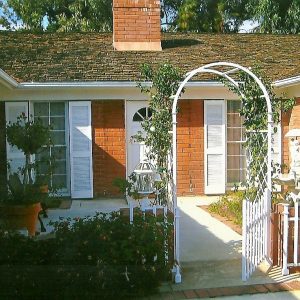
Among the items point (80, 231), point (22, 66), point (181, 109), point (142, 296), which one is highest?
point (22, 66)

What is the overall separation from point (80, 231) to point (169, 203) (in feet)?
4.93

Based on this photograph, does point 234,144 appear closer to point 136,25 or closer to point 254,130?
point 136,25

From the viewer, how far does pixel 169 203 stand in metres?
6.21

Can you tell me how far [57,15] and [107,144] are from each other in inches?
634

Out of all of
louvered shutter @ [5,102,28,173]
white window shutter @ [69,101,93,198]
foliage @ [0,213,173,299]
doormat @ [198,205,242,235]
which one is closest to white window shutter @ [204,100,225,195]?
doormat @ [198,205,242,235]

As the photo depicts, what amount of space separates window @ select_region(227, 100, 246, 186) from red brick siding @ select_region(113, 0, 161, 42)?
126 inches

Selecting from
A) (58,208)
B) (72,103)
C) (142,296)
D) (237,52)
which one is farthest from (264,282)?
(237,52)

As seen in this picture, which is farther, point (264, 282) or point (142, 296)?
point (264, 282)

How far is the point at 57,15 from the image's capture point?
997 inches

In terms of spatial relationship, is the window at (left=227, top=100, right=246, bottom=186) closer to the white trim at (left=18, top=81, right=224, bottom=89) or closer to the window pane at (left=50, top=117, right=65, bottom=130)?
the white trim at (left=18, top=81, right=224, bottom=89)

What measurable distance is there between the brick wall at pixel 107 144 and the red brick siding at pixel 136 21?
2.94 m

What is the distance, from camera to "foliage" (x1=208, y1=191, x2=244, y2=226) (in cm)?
860

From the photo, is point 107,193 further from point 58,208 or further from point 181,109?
point 181,109

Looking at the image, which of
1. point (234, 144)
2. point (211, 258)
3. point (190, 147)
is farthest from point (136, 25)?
point (211, 258)
